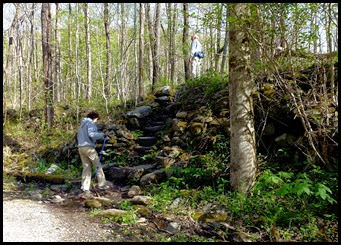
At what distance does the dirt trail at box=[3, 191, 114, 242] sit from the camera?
13.3 feet

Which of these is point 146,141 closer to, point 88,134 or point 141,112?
point 141,112

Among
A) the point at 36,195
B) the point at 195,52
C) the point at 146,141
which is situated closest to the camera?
the point at 36,195

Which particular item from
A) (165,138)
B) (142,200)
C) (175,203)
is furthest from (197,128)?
(142,200)

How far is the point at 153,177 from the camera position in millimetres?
6660

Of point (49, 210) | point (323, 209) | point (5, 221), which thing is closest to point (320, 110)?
point (323, 209)

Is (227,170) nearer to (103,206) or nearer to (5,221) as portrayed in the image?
(103,206)

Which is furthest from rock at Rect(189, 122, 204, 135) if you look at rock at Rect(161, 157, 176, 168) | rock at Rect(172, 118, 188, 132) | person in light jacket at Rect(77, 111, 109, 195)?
person in light jacket at Rect(77, 111, 109, 195)

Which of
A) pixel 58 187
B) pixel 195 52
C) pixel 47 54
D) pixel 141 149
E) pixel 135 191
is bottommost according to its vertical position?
pixel 58 187

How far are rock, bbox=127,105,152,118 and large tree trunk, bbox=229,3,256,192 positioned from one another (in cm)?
539

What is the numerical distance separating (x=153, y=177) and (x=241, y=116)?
266cm

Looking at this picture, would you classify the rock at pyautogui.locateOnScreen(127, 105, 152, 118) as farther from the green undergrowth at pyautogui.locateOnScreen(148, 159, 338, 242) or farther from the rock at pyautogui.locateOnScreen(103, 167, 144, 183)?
the green undergrowth at pyautogui.locateOnScreen(148, 159, 338, 242)

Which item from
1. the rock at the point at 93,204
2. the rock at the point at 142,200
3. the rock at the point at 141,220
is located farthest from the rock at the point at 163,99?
the rock at the point at 141,220

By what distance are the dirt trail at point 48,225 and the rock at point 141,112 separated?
501 centimetres

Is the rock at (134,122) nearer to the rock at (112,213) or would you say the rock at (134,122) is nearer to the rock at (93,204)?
the rock at (93,204)
